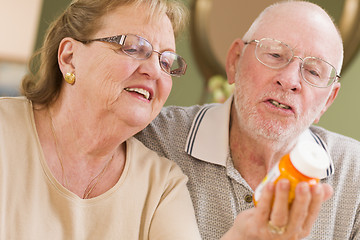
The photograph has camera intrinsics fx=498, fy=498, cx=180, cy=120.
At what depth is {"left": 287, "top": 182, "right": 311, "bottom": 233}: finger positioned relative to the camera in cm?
103

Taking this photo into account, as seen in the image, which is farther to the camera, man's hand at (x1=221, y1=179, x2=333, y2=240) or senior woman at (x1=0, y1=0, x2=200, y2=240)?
senior woman at (x1=0, y1=0, x2=200, y2=240)

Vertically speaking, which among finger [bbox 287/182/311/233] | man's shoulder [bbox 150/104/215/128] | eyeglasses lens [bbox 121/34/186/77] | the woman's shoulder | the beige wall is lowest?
the beige wall

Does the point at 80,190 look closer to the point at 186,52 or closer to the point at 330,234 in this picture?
the point at 330,234

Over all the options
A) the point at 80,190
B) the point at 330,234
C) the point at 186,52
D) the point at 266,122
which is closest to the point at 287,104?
the point at 266,122

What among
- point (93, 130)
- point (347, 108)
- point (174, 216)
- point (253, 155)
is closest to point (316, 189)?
point (174, 216)

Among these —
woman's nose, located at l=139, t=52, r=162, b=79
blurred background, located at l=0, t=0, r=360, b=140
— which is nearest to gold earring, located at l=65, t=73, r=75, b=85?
woman's nose, located at l=139, t=52, r=162, b=79

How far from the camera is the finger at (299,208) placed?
103cm

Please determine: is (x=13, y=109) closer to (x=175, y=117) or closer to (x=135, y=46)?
(x=135, y=46)

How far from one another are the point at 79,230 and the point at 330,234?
904 mm

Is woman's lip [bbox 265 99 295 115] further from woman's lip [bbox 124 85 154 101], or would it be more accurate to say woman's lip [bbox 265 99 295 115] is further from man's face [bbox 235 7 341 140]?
woman's lip [bbox 124 85 154 101]

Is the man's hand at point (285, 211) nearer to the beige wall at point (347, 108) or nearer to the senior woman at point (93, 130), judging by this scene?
the senior woman at point (93, 130)

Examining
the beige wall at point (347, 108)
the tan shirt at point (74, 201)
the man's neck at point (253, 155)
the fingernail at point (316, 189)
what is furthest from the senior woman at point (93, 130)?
the beige wall at point (347, 108)

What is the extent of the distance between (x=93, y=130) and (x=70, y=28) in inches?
13.0

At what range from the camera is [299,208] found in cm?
107
